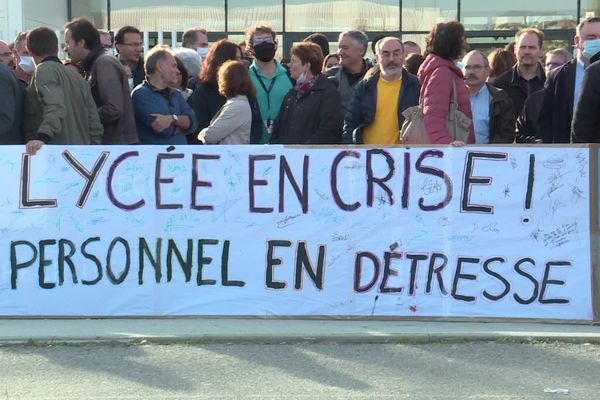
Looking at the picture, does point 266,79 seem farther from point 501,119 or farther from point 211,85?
point 501,119

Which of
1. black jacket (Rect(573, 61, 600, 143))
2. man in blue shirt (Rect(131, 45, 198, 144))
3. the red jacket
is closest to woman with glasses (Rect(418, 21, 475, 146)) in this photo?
the red jacket

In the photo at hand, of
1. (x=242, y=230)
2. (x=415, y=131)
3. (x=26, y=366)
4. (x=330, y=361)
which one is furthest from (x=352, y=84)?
(x=26, y=366)

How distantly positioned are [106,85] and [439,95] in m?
2.46

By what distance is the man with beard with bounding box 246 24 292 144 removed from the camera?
8.60 metres

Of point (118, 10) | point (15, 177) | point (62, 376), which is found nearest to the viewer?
point (62, 376)

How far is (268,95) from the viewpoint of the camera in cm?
864

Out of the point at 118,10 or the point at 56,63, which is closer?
the point at 56,63

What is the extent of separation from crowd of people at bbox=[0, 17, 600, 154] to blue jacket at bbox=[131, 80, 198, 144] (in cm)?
1

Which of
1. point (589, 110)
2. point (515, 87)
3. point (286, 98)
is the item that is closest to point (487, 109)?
point (515, 87)

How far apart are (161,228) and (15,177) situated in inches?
42.1

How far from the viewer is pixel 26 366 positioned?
20.1ft

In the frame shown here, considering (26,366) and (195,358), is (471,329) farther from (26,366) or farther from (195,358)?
(26,366)

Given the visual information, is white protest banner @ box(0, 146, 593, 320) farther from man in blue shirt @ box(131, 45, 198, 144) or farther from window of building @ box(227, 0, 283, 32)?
window of building @ box(227, 0, 283, 32)

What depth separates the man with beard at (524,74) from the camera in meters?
8.78
